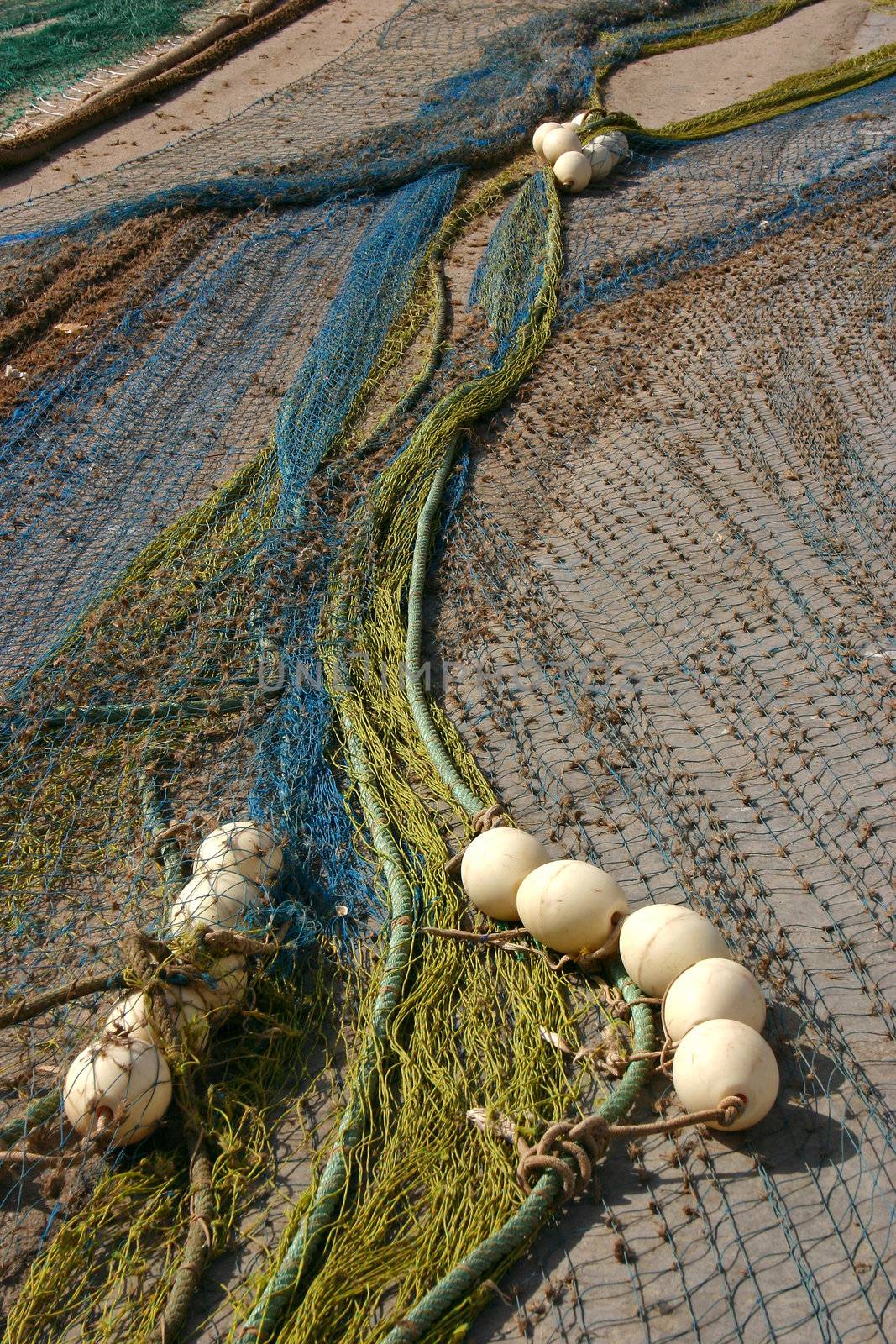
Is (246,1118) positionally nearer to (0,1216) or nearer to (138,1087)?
(138,1087)

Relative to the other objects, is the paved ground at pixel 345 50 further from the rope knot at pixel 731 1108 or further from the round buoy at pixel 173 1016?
the rope knot at pixel 731 1108

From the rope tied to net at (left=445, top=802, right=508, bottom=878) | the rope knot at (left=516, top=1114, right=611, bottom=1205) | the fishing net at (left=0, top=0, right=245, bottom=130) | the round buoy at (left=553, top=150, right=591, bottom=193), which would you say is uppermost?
the fishing net at (left=0, top=0, right=245, bottom=130)

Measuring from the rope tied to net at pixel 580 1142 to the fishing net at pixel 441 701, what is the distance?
0.28 feet

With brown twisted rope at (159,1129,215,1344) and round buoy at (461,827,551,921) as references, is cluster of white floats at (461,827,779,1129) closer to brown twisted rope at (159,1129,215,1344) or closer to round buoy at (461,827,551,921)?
round buoy at (461,827,551,921)

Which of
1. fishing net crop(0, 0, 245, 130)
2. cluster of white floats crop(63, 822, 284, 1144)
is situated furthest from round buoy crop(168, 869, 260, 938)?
fishing net crop(0, 0, 245, 130)

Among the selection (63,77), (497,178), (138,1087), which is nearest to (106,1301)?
(138,1087)

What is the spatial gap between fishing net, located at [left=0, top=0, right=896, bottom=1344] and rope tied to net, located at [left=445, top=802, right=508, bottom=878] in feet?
0.23

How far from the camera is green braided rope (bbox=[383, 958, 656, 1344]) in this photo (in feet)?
8.23

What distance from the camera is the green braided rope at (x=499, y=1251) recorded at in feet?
8.23

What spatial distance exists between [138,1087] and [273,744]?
4.90 ft

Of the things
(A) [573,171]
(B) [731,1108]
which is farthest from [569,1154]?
(A) [573,171]

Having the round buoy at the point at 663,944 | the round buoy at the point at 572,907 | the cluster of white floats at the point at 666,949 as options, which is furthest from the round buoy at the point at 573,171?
the round buoy at the point at 663,944

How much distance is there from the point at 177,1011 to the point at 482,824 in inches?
43.5

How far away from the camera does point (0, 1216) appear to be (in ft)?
9.41
